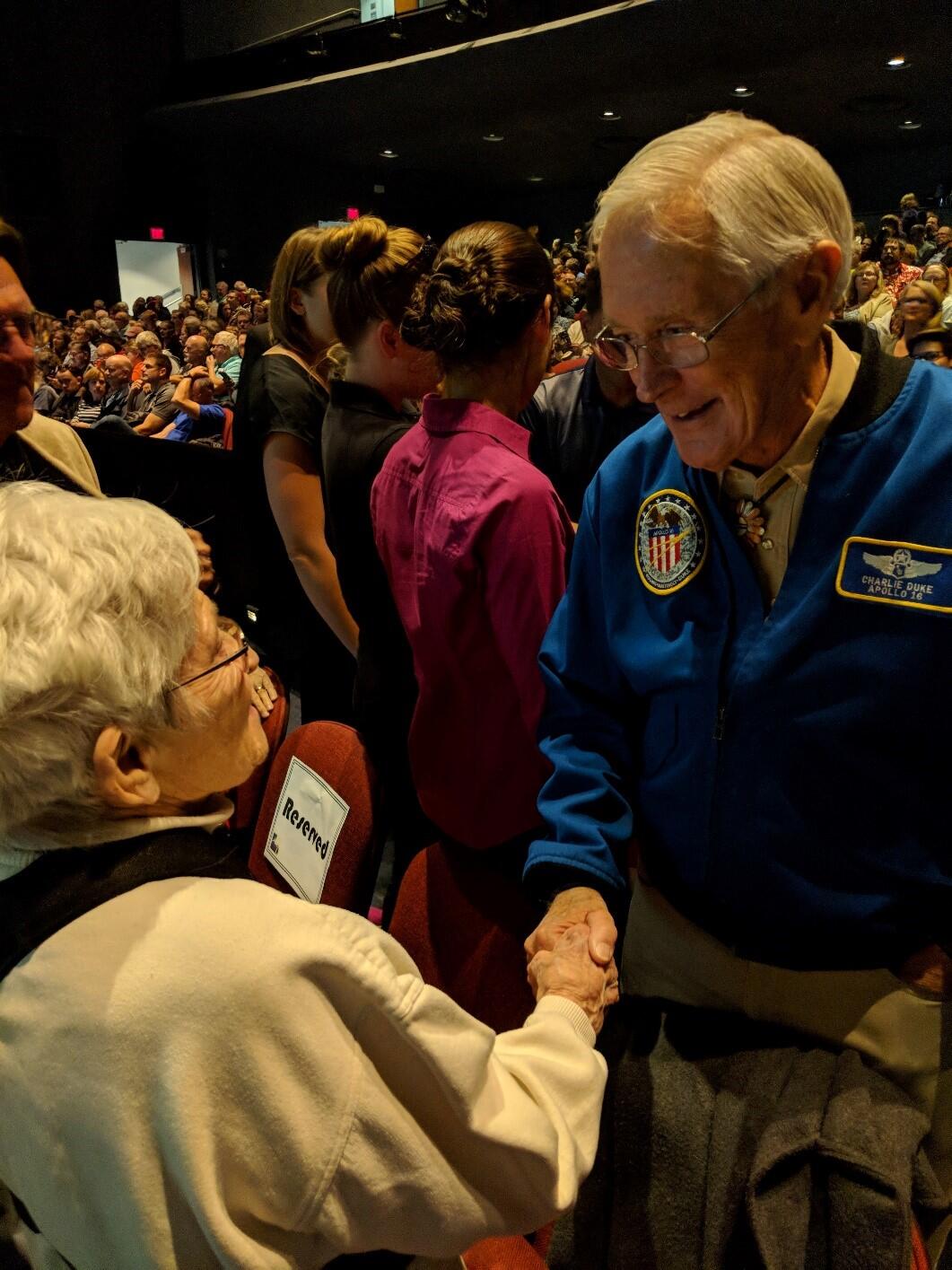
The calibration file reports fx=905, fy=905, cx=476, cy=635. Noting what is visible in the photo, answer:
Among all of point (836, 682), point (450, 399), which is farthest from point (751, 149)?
point (450, 399)

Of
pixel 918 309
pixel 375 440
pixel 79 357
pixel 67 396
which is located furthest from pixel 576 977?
pixel 79 357

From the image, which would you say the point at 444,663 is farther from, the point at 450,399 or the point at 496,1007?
the point at 496,1007

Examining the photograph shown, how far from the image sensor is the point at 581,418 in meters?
2.43

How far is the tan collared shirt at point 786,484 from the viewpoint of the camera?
1.05 meters

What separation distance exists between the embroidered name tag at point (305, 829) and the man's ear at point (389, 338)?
36.0 inches

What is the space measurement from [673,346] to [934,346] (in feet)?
14.5

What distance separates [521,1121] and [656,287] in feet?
2.93

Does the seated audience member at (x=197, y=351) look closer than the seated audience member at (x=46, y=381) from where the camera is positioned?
Yes

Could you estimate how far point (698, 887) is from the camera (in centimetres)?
118

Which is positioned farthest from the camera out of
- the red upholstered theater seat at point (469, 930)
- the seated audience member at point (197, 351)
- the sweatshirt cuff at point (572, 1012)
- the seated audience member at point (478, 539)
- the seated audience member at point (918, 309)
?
the seated audience member at point (197, 351)

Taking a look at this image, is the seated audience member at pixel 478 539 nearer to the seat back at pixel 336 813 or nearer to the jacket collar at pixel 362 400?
the seat back at pixel 336 813

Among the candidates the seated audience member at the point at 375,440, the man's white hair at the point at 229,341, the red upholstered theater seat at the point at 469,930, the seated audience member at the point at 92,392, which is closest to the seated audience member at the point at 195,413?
the man's white hair at the point at 229,341

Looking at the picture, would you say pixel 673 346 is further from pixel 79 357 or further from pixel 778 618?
pixel 79 357

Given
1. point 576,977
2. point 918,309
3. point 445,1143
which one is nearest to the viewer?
point 445,1143
